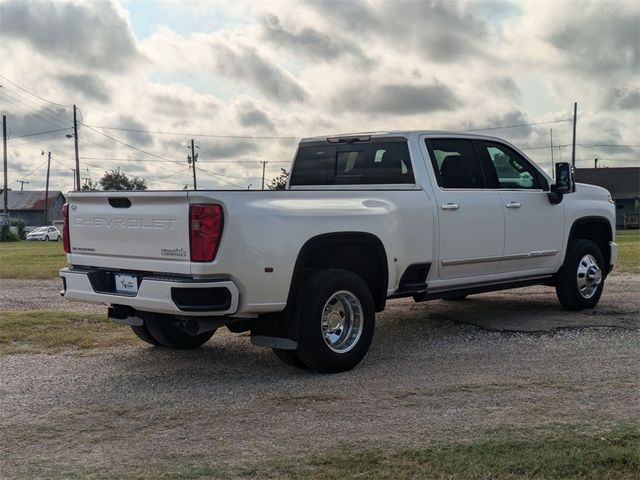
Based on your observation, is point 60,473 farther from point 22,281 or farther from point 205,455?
point 22,281

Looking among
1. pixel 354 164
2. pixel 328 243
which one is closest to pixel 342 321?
pixel 328 243

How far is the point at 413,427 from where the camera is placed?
15.2ft

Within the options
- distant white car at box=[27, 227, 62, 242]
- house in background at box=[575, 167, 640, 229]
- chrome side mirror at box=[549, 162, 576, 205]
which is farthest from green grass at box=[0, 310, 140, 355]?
house in background at box=[575, 167, 640, 229]

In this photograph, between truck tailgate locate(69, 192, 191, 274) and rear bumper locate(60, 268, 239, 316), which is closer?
rear bumper locate(60, 268, 239, 316)

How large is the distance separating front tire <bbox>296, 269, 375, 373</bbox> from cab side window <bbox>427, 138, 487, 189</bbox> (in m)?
1.72

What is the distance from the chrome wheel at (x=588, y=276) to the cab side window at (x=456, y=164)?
2024mm

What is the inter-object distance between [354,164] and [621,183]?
65720 millimetres

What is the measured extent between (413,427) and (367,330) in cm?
171

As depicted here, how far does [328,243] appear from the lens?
6.02 meters

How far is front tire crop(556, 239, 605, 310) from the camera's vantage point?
879cm

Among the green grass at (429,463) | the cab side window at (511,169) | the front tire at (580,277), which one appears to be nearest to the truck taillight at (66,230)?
the green grass at (429,463)

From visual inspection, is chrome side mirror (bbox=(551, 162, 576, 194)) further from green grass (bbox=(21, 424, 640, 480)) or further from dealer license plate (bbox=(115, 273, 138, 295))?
dealer license plate (bbox=(115, 273, 138, 295))

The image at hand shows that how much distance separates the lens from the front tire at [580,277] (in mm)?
8789

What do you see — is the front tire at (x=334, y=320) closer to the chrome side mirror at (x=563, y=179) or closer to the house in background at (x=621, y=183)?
the chrome side mirror at (x=563, y=179)
